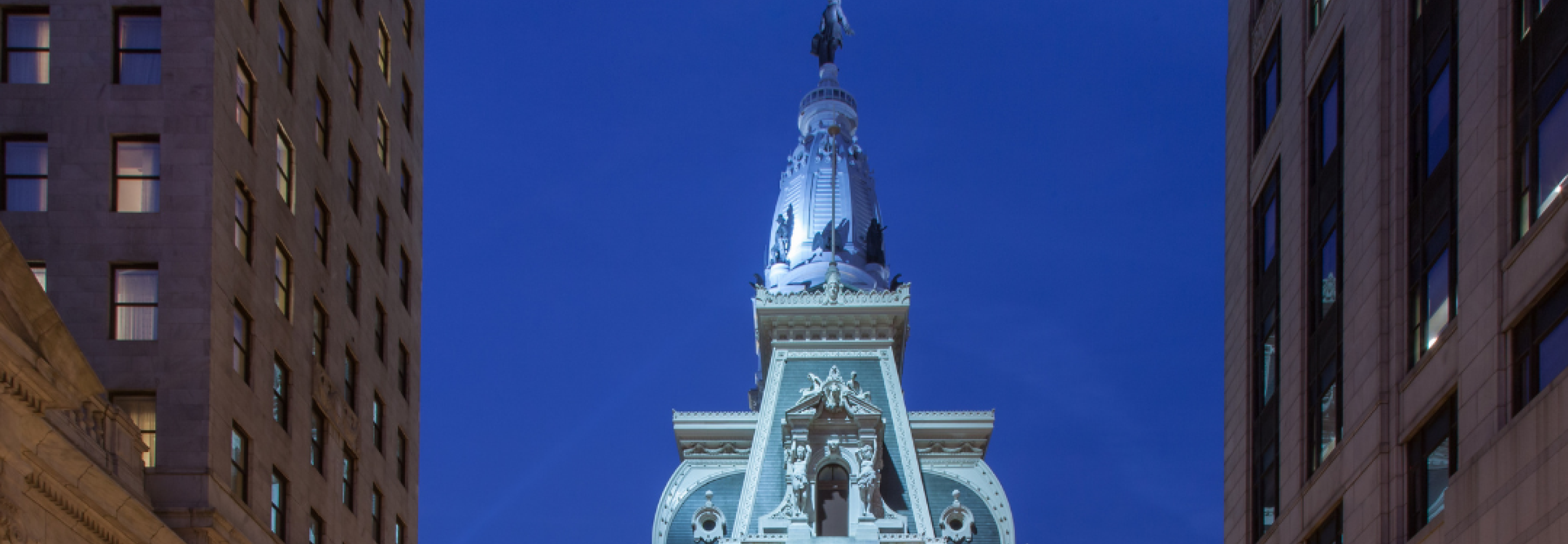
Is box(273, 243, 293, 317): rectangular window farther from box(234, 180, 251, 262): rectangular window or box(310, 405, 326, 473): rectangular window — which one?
box(310, 405, 326, 473): rectangular window

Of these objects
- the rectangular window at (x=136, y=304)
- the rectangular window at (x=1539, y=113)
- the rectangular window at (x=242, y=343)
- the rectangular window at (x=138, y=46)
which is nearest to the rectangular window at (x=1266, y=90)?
the rectangular window at (x=1539, y=113)

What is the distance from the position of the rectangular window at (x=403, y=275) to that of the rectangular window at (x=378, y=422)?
4169mm

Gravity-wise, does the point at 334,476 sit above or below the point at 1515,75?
below

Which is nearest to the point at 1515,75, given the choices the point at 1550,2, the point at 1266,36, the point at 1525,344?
the point at 1550,2

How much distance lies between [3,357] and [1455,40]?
79.9ft

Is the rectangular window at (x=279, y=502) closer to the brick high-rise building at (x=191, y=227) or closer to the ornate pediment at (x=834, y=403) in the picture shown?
the brick high-rise building at (x=191, y=227)

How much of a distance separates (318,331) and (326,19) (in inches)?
301

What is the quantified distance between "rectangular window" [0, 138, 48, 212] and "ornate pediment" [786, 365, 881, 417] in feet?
146

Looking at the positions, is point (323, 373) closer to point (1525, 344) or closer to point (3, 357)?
point (3, 357)

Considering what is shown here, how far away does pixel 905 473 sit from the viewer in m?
81.4

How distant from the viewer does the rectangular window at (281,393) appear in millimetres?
42969

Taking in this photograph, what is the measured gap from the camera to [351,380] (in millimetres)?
50125

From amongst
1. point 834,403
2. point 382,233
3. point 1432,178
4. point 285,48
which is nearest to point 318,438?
point 285,48

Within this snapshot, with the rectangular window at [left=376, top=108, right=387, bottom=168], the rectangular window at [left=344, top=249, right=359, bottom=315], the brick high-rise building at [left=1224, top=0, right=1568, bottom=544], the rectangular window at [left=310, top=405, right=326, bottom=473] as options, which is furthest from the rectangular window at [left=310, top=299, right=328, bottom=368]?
the brick high-rise building at [left=1224, top=0, right=1568, bottom=544]
